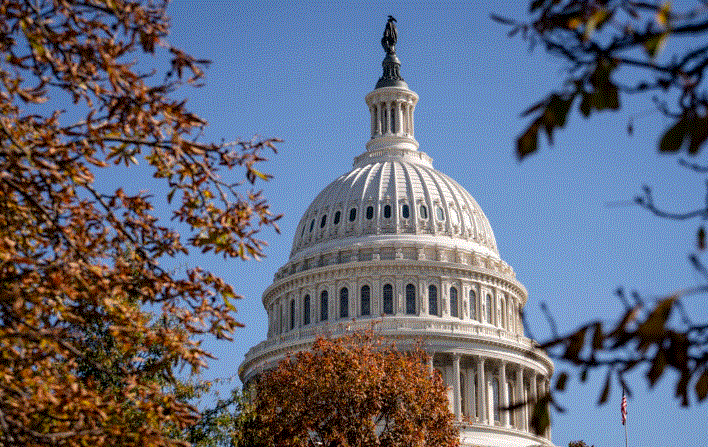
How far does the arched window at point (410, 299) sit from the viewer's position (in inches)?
4146

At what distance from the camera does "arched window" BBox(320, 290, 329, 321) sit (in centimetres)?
10706

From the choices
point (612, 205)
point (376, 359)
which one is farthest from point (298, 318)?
point (612, 205)

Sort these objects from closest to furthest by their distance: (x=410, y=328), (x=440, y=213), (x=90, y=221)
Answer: (x=90, y=221) < (x=410, y=328) < (x=440, y=213)

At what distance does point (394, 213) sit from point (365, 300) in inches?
423

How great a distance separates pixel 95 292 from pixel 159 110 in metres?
3.02

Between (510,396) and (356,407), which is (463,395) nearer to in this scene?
(510,396)

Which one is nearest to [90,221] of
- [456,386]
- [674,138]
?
[674,138]

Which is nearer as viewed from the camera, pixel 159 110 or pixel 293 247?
pixel 159 110

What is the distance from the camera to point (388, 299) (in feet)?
348

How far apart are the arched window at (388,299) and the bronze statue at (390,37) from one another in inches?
1566

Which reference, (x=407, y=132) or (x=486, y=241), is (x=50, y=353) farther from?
(x=407, y=132)

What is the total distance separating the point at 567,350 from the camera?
8.02m

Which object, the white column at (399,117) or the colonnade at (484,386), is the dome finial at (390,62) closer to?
the white column at (399,117)

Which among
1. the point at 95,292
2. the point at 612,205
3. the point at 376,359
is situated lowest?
the point at 612,205
